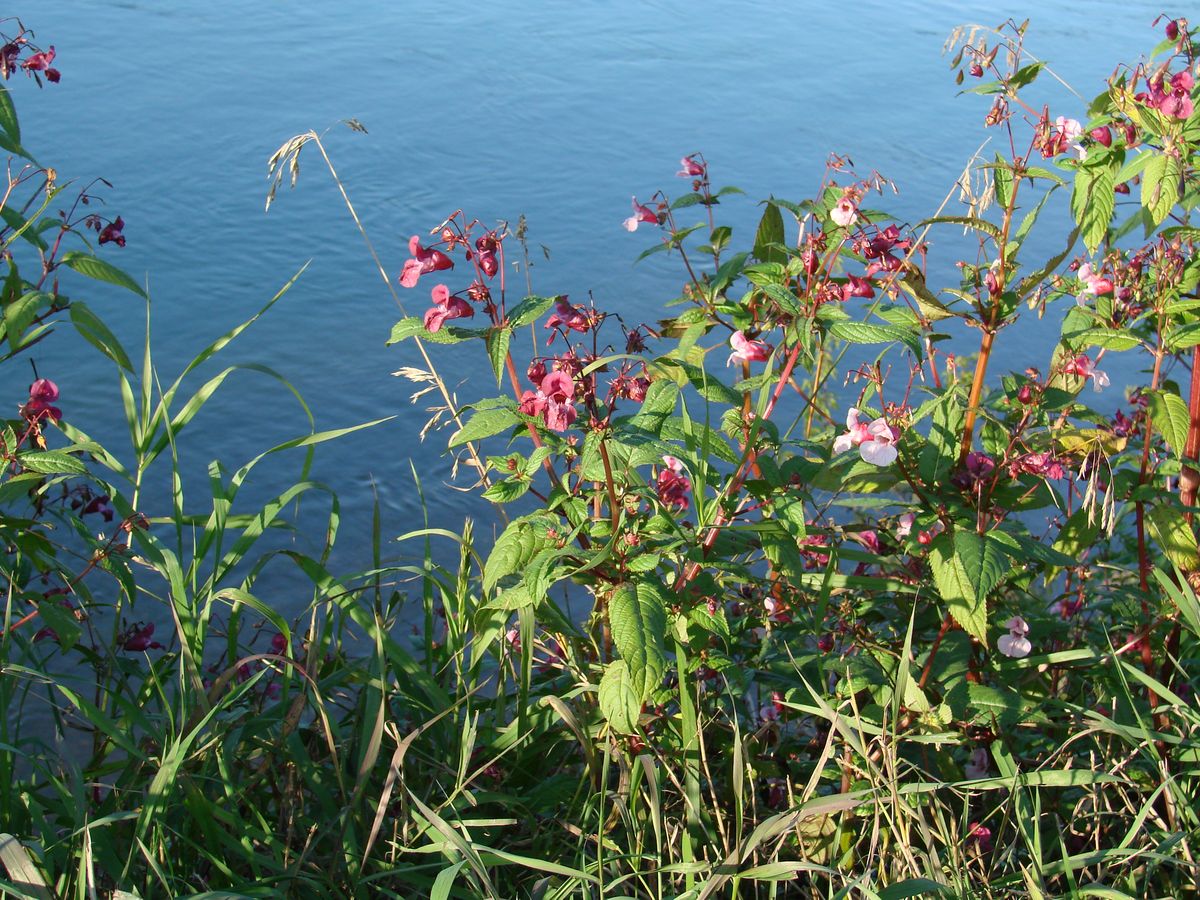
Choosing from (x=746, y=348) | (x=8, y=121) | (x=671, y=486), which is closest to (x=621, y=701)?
(x=671, y=486)

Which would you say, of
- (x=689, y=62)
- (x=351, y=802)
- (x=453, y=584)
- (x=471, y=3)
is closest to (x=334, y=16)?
(x=471, y=3)

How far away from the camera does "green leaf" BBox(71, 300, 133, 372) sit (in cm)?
202

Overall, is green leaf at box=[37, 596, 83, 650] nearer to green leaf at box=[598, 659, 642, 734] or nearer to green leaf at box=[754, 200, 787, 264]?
green leaf at box=[598, 659, 642, 734]

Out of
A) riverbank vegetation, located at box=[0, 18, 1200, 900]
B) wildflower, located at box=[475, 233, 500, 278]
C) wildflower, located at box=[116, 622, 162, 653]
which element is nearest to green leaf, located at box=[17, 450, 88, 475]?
riverbank vegetation, located at box=[0, 18, 1200, 900]

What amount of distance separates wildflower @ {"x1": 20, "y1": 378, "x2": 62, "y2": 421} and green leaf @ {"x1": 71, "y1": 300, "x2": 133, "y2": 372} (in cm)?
10

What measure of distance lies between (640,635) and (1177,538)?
3.28ft

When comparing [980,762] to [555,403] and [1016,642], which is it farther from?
[555,403]

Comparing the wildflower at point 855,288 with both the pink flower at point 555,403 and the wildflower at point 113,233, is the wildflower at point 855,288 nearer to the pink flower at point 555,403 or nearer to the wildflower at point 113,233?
the pink flower at point 555,403

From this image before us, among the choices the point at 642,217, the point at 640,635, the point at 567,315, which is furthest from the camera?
the point at 642,217

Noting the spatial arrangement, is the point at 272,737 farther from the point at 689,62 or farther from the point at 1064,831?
the point at 689,62

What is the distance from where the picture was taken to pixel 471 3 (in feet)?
29.2

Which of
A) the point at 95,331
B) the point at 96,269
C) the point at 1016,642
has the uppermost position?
the point at 96,269

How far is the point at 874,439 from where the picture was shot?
6.04 feet

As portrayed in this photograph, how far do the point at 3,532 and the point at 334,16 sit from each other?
716 cm
